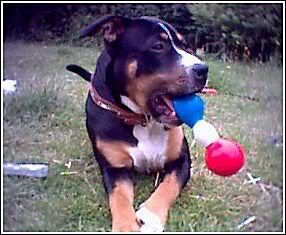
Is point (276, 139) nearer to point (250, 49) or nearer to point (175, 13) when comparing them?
point (250, 49)

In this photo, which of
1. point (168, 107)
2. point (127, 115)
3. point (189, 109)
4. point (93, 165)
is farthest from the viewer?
point (93, 165)

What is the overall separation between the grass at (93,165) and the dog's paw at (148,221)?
0.07m

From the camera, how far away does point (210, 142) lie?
2.74 m

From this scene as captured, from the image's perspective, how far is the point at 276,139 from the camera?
12.5 feet

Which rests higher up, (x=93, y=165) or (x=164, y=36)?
(x=164, y=36)

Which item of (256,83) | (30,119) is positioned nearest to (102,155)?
(30,119)

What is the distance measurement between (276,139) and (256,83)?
192 centimetres

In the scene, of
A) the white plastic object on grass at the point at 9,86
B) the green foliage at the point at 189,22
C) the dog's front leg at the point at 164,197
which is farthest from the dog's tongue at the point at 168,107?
the green foliage at the point at 189,22

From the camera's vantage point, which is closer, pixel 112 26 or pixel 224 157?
pixel 224 157

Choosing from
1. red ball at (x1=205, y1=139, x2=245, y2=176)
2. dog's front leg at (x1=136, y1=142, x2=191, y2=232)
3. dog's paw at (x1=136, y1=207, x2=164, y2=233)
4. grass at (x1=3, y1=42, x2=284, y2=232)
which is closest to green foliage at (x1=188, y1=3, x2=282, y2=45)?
grass at (x1=3, y1=42, x2=284, y2=232)

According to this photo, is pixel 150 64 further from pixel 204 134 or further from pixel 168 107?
pixel 204 134

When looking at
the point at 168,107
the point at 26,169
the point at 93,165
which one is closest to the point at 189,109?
the point at 168,107

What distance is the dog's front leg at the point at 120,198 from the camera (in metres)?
2.59

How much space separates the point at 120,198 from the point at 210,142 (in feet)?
1.62
